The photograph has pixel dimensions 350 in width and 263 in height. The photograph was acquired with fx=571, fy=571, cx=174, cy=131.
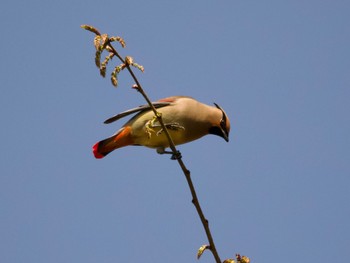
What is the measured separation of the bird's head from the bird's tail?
2.84ft

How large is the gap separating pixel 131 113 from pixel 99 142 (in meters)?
0.45

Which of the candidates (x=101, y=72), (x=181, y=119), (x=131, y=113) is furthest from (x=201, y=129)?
(x=101, y=72)

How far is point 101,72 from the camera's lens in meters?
2.58

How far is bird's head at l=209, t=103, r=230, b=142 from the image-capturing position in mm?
5716

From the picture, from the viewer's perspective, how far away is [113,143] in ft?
17.7

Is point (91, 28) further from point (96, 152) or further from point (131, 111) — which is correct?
point (96, 152)

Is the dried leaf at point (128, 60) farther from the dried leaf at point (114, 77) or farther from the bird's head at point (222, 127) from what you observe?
the bird's head at point (222, 127)

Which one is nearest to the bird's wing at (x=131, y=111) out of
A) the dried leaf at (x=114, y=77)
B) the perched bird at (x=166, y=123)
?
the perched bird at (x=166, y=123)

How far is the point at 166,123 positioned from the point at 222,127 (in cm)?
85

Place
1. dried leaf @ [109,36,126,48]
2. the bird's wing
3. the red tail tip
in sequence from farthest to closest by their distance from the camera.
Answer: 1. the red tail tip
2. the bird's wing
3. dried leaf @ [109,36,126,48]

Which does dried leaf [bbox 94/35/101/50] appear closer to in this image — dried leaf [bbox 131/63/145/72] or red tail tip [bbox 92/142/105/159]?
dried leaf [bbox 131/63/145/72]

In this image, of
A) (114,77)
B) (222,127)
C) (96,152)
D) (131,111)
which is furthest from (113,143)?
(114,77)

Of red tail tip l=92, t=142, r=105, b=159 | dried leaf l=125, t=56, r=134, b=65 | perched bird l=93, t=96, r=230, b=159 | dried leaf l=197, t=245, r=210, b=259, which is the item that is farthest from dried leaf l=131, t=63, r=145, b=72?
red tail tip l=92, t=142, r=105, b=159

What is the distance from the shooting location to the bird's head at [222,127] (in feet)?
18.8
